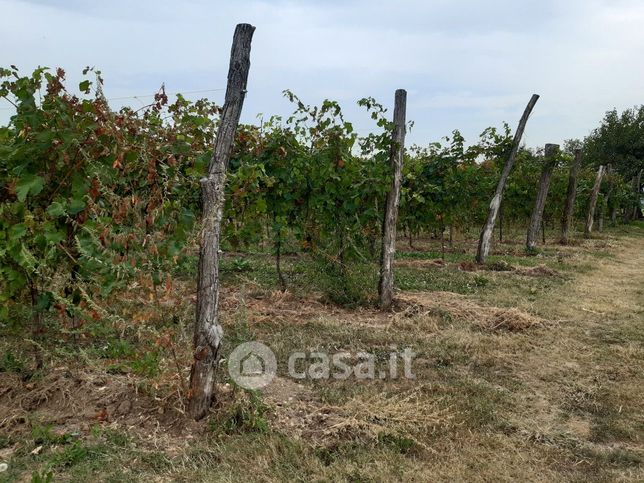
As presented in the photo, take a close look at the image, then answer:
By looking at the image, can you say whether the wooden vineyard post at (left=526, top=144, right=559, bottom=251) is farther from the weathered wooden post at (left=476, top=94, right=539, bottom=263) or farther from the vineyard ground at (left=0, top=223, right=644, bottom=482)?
the vineyard ground at (left=0, top=223, right=644, bottom=482)

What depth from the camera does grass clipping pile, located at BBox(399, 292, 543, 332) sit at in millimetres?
5910

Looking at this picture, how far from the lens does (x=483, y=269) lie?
10219 millimetres

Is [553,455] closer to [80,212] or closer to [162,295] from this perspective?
[162,295]

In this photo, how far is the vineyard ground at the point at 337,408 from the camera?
9.70ft

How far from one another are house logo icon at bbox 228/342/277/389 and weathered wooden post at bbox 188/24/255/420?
12.3 inches

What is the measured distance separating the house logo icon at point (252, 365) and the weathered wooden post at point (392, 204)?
7.18ft

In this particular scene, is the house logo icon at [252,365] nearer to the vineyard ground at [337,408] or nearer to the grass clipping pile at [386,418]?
the vineyard ground at [337,408]

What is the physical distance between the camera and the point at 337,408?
357cm

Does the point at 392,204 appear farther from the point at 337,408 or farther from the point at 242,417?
the point at 242,417

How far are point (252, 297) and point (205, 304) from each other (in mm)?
3926

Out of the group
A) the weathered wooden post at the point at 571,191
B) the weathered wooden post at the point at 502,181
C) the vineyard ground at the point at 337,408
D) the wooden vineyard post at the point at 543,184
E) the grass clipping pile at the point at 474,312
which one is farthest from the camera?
the weathered wooden post at the point at 571,191

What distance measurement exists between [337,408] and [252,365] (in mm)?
1055

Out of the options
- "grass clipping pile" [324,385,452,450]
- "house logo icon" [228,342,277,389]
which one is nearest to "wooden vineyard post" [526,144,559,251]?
"house logo icon" [228,342,277,389]

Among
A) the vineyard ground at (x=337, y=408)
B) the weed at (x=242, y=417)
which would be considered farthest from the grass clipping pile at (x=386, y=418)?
the weed at (x=242, y=417)
